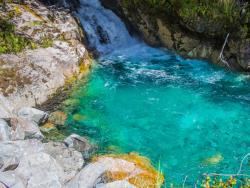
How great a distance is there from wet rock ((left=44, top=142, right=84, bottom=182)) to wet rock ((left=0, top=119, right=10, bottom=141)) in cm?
82

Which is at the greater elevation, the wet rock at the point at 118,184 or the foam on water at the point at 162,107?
the foam on water at the point at 162,107

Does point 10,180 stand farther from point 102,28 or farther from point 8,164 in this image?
point 102,28

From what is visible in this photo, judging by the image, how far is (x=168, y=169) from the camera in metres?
7.74

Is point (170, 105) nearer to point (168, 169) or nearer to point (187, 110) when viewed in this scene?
point (187, 110)

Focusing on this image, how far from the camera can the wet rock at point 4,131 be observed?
7.94 m

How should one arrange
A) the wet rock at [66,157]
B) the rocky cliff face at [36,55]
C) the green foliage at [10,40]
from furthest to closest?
the green foliage at [10,40] → the rocky cliff face at [36,55] → the wet rock at [66,157]

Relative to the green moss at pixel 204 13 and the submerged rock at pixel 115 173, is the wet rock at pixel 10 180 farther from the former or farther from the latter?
the green moss at pixel 204 13

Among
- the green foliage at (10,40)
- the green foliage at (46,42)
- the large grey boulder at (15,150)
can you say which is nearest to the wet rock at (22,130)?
the large grey boulder at (15,150)

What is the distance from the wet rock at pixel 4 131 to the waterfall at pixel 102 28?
531 cm

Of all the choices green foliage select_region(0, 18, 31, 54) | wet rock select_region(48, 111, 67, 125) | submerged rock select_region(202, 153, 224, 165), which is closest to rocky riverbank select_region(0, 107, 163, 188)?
wet rock select_region(48, 111, 67, 125)

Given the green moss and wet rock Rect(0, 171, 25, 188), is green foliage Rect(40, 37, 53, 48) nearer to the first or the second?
the green moss

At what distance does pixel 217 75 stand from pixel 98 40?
163 inches

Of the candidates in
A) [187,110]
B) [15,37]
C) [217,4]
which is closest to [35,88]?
[15,37]

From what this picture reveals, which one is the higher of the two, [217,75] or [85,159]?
[217,75]
